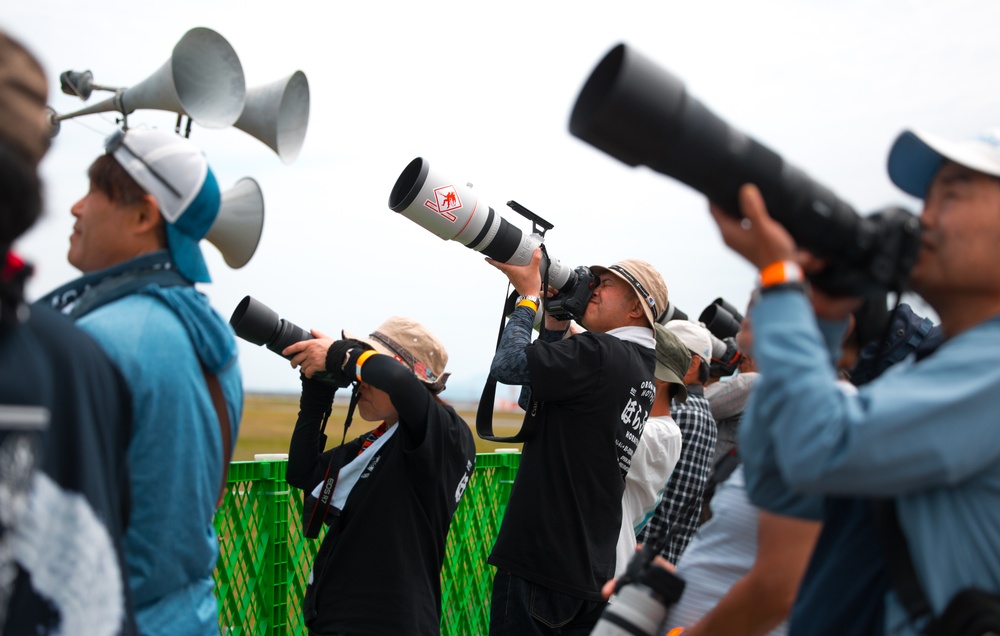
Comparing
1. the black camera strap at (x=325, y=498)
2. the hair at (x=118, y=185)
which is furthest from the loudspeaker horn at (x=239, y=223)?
the black camera strap at (x=325, y=498)

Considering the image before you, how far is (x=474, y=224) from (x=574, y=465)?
1.09 meters

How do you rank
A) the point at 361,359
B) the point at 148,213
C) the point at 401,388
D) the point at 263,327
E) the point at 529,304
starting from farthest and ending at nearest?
the point at 529,304, the point at 263,327, the point at 361,359, the point at 401,388, the point at 148,213

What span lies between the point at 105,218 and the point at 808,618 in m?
1.76

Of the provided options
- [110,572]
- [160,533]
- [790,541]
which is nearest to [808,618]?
[790,541]

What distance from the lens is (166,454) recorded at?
196 cm

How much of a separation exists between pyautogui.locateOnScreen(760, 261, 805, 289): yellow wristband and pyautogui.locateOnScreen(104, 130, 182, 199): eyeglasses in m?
1.41

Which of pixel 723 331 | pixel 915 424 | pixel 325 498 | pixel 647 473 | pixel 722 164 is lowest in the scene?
pixel 325 498

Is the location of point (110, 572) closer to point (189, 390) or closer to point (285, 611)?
point (189, 390)

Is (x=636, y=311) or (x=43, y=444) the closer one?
(x=43, y=444)

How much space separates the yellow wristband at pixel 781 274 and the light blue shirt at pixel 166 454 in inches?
49.7

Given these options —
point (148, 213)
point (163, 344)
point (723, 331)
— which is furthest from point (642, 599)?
point (723, 331)

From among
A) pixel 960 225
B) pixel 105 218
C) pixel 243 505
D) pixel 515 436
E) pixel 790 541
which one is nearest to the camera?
pixel 960 225

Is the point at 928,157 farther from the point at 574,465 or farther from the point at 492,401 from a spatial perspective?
the point at 492,401

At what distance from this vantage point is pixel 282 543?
4.26 meters
